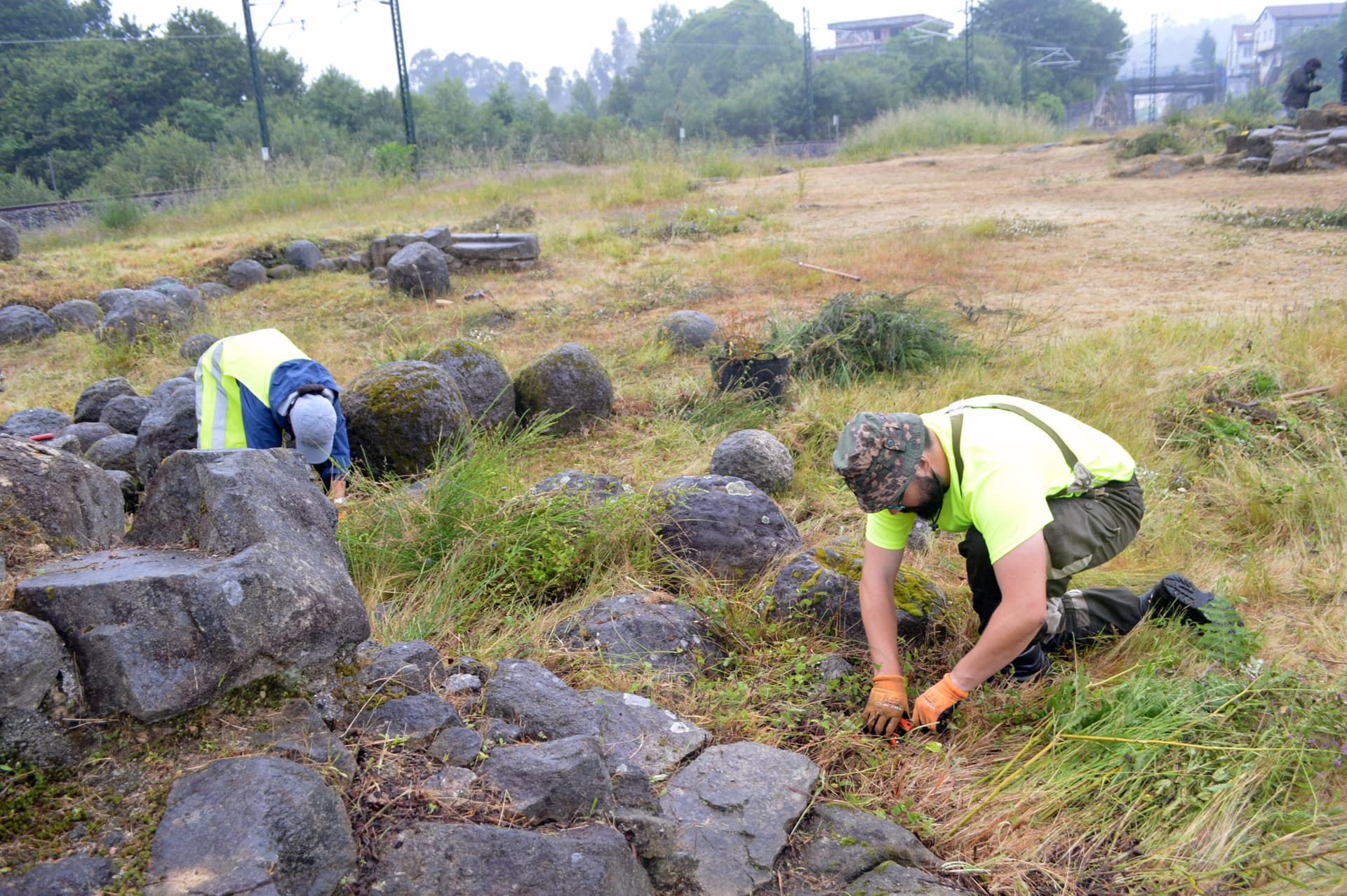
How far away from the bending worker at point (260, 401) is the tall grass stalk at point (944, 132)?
74.2 ft

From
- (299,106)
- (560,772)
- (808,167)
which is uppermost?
(299,106)

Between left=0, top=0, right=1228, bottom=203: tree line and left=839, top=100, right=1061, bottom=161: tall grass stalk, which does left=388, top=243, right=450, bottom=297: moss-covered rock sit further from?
left=839, top=100, right=1061, bottom=161: tall grass stalk

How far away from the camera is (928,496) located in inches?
110

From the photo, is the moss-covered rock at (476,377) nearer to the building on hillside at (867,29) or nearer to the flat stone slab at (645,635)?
the flat stone slab at (645,635)

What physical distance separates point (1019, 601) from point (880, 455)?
1.90 ft

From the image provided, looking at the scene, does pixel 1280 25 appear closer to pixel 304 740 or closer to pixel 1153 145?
pixel 1153 145

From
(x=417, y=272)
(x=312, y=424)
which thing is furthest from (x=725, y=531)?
(x=417, y=272)

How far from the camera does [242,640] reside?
2061 mm

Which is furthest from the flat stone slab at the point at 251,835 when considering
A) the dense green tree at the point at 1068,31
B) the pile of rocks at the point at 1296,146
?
the dense green tree at the point at 1068,31

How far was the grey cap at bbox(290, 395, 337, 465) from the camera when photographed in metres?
4.38

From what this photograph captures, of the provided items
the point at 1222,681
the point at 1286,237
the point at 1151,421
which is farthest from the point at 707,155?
the point at 1222,681

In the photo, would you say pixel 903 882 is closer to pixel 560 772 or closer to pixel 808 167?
pixel 560 772

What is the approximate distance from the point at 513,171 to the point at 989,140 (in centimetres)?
1401

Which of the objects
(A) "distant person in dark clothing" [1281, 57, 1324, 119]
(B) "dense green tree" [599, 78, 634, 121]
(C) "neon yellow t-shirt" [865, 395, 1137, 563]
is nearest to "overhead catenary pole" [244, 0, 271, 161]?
(C) "neon yellow t-shirt" [865, 395, 1137, 563]
